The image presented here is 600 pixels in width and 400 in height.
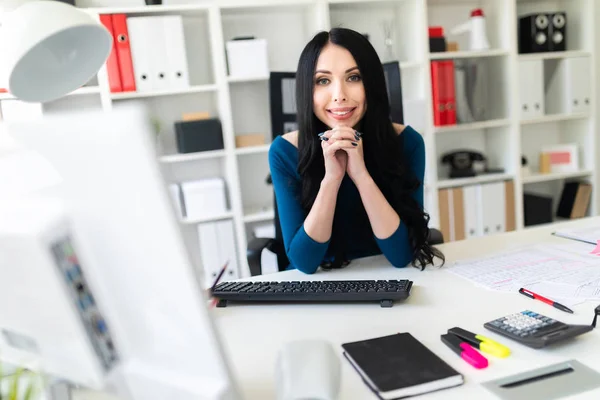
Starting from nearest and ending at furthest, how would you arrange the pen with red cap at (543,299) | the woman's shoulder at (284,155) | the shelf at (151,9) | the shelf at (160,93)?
the pen with red cap at (543,299) < the woman's shoulder at (284,155) < the shelf at (151,9) < the shelf at (160,93)

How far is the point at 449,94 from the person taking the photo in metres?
2.93

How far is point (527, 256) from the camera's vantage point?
1.30 meters

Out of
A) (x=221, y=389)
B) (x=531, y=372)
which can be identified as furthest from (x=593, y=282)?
(x=221, y=389)

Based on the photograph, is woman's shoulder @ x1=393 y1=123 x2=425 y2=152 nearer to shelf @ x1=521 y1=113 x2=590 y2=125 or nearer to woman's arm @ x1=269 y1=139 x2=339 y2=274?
woman's arm @ x1=269 y1=139 x2=339 y2=274

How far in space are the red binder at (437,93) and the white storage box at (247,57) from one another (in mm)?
950

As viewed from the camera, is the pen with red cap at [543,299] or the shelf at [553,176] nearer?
the pen with red cap at [543,299]

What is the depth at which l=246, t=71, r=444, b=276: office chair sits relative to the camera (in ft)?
5.49

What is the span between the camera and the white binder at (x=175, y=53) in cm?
254

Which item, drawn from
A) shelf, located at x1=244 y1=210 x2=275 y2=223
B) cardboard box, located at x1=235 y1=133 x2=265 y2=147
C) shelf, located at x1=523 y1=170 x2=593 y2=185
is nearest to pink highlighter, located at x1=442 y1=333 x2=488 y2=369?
shelf, located at x1=244 y1=210 x2=275 y2=223

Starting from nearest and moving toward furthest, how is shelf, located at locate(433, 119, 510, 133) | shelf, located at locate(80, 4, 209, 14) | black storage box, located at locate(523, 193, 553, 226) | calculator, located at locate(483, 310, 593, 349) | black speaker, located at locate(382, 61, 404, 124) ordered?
calculator, located at locate(483, 310, 593, 349)
black speaker, located at locate(382, 61, 404, 124)
shelf, located at locate(80, 4, 209, 14)
shelf, located at locate(433, 119, 510, 133)
black storage box, located at locate(523, 193, 553, 226)

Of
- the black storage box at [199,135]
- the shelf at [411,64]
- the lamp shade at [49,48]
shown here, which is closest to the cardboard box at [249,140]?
the black storage box at [199,135]

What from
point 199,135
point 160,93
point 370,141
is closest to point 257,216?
point 199,135

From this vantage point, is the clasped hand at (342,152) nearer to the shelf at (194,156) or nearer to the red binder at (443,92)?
the shelf at (194,156)

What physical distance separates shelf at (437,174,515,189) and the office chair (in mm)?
1295
